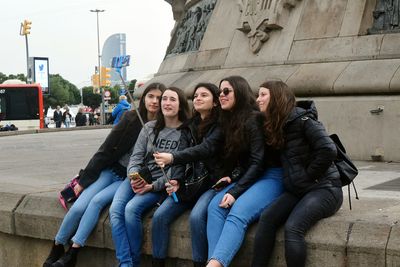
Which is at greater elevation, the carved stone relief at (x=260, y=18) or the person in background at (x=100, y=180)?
the carved stone relief at (x=260, y=18)

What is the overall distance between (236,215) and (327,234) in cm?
61

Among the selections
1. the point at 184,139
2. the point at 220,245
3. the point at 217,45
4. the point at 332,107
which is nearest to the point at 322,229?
the point at 220,245

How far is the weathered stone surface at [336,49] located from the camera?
9.73 metres

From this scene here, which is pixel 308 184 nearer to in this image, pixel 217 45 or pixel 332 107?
pixel 332 107

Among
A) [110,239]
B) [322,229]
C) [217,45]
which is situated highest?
[217,45]

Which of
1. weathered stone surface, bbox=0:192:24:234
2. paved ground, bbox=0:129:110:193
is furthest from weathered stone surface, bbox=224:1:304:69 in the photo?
weathered stone surface, bbox=0:192:24:234

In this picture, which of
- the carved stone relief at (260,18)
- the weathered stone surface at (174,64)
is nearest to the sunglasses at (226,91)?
the carved stone relief at (260,18)

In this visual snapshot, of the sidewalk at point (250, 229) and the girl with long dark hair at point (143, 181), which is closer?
the sidewalk at point (250, 229)

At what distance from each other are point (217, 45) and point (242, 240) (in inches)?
336

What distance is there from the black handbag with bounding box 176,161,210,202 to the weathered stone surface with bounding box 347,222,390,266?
4.06ft

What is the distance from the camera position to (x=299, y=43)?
419 inches

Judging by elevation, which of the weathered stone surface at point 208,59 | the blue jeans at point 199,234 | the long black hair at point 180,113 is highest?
the weathered stone surface at point 208,59

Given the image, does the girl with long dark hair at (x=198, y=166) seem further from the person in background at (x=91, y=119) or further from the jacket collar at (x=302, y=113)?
the person in background at (x=91, y=119)

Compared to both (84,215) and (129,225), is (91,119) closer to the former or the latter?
(84,215)
